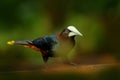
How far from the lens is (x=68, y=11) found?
1.91 metres

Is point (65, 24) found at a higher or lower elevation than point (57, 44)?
higher

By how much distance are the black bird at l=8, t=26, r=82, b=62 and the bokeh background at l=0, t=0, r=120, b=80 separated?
0.18 m

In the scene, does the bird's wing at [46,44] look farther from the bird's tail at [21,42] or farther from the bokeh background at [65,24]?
the bokeh background at [65,24]

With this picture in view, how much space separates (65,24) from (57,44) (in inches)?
12.2

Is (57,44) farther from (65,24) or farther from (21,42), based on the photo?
(65,24)

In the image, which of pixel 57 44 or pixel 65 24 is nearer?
A: pixel 57 44

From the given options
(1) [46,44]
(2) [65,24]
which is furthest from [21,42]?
(2) [65,24]

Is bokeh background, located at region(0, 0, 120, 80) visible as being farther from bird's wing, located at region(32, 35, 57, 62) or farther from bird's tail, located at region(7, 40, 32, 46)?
bird's wing, located at region(32, 35, 57, 62)

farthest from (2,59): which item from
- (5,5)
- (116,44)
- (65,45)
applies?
(116,44)

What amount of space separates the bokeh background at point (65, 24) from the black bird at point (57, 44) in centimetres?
18

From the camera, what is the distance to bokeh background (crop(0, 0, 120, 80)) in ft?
6.06

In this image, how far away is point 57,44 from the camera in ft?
5.23

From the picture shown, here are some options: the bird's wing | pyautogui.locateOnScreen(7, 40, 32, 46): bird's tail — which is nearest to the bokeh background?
pyautogui.locateOnScreen(7, 40, 32, 46): bird's tail

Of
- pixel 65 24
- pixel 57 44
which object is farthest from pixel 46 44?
pixel 65 24
